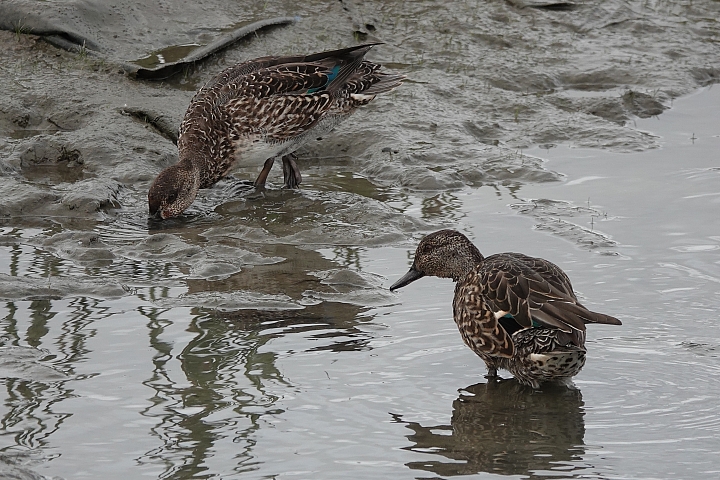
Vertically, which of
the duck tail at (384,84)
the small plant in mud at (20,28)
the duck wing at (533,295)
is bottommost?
the duck wing at (533,295)

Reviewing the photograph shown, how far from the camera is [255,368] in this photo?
5.48 meters

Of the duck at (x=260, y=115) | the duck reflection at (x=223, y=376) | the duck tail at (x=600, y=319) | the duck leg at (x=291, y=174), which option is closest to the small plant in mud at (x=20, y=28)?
the duck at (x=260, y=115)

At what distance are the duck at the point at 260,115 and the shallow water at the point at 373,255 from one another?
342 millimetres

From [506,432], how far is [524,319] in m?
0.66

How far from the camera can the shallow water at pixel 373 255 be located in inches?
188

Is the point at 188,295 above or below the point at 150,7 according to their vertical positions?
below

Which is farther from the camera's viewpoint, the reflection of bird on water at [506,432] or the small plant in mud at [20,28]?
the small plant in mud at [20,28]

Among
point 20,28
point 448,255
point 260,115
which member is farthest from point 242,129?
point 20,28

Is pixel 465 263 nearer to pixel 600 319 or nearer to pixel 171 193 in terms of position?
pixel 600 319

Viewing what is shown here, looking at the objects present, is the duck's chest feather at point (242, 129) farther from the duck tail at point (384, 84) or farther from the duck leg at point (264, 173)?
the duck tail at point (384, 84)

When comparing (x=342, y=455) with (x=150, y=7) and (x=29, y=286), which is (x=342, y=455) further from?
(x=150, y=7)

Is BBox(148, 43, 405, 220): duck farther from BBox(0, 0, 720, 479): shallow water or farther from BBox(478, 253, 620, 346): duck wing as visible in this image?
BBox(478, 253, 620, 346): duck wing

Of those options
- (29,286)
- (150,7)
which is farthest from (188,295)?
(150,7)

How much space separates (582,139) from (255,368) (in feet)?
18.3
